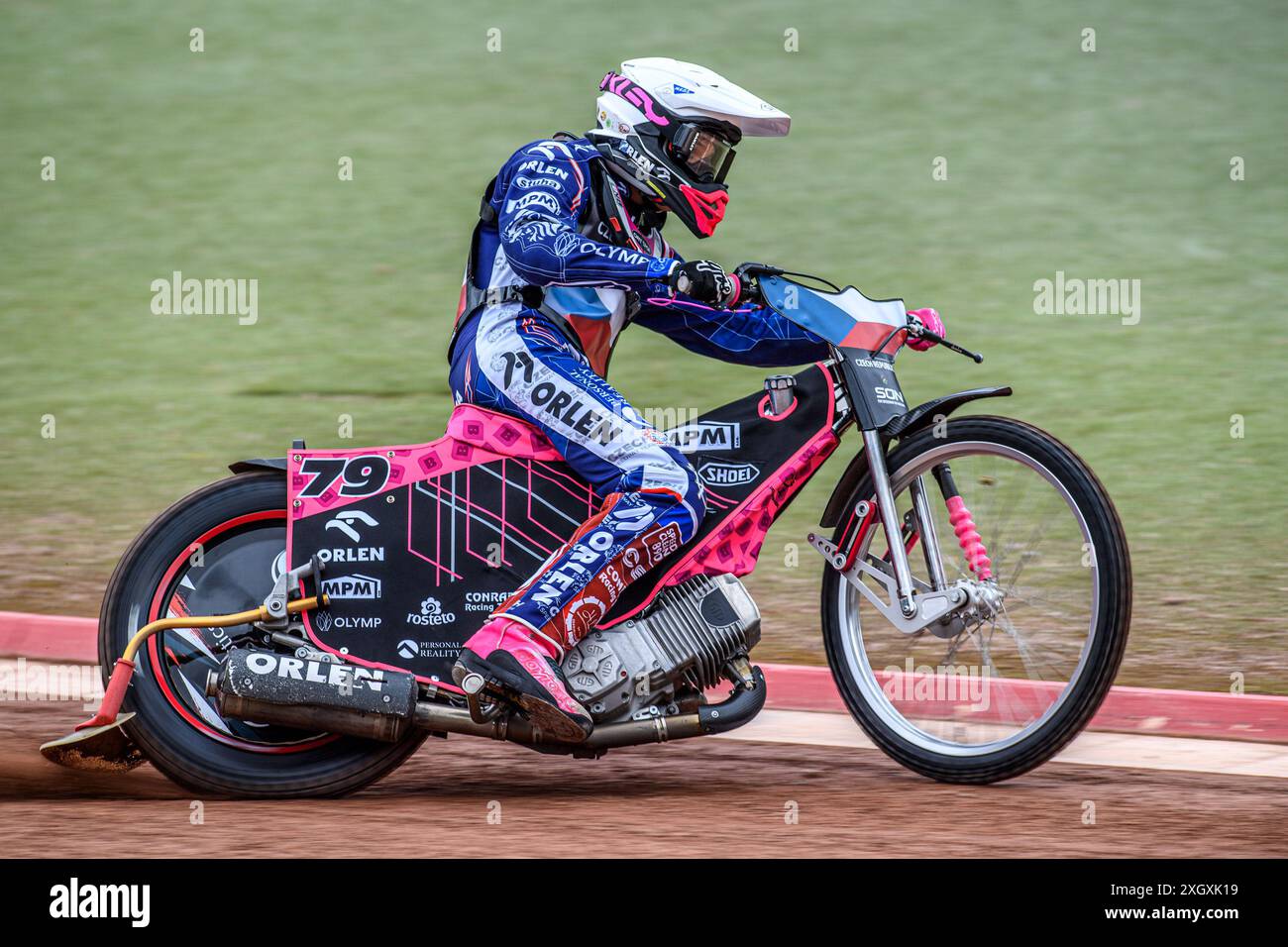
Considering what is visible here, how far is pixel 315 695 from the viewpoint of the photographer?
5.05 meters

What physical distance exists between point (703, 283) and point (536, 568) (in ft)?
3.38

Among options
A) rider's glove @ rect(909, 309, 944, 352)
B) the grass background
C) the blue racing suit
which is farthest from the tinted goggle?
the grass background

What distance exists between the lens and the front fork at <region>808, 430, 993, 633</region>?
204 inches

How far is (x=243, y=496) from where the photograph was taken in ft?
17.4

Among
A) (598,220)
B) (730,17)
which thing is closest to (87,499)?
(598,220)

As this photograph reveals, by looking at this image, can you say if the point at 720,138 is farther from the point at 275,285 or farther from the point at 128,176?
the point at 128,176

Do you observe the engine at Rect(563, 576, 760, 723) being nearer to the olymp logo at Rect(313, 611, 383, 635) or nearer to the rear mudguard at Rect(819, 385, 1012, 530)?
the rear mudguard at Rect(819, 385, 1012, 530)

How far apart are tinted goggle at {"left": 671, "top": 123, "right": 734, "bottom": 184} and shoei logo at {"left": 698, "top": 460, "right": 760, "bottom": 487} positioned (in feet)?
3.02

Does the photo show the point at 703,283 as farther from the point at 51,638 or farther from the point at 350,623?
the point at 51,638

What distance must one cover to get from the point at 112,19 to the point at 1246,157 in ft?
36.4

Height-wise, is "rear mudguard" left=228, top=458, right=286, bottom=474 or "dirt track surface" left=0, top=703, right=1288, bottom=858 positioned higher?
"rear mudguard" left=228, top=458, right=286, bottom=474

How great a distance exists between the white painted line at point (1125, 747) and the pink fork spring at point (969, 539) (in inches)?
36.6

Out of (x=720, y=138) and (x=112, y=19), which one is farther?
(x=112, y=19)

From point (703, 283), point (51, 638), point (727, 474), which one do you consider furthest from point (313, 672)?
point (51, 638)
